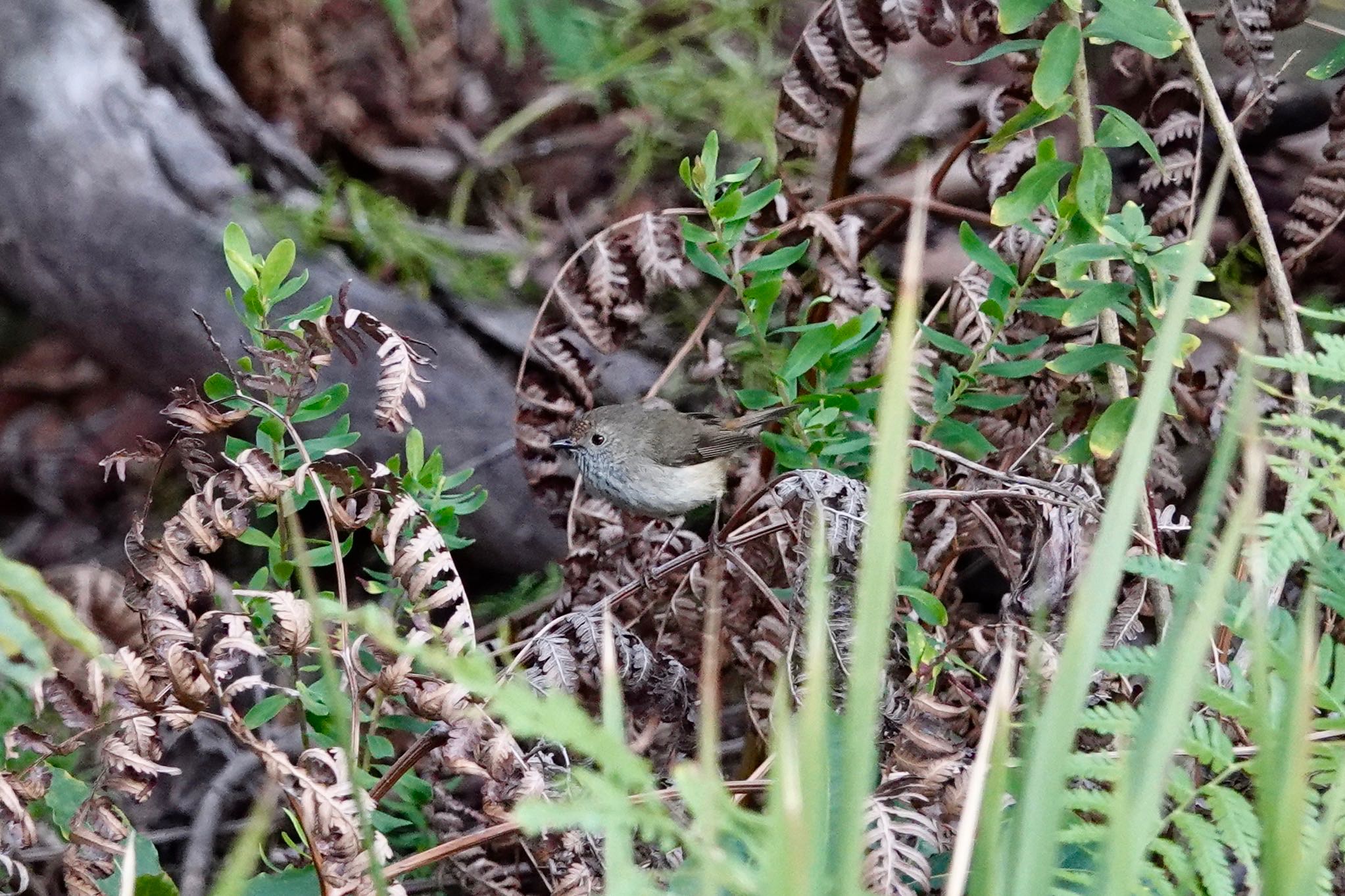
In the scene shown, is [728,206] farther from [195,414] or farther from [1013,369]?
[195,414]

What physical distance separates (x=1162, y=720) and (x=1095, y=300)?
102 centimetres

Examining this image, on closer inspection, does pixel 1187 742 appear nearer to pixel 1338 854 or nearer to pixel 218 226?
pixel 1338 854

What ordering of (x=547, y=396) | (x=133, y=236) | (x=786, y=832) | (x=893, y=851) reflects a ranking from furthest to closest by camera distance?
1. (x=133, y=236)
2. (x=547, y=396)
3. (x=893, y=851)
4. (x=786, y=832)

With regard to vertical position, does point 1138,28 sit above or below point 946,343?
above

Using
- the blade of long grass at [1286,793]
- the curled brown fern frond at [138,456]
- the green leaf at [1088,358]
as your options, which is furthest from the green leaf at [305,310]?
the blade of long grass at [1286,793]

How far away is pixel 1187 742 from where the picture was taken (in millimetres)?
1218

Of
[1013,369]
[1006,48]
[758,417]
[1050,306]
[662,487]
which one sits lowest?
[662,487]

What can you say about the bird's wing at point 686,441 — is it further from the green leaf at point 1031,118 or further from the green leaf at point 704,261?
the green leaf at point 1031,118

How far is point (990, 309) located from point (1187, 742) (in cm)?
95

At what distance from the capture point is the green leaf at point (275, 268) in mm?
1828

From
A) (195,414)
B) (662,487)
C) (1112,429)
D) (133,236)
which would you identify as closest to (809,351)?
(1112,429)

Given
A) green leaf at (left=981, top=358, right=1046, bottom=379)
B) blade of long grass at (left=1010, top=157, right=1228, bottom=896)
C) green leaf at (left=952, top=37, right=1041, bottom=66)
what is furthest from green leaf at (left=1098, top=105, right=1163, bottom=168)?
blade of long grass at (left=1010, top=157, right=1228, bottom=896)

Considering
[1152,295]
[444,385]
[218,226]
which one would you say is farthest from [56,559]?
[1152,295]

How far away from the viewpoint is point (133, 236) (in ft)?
11.6
